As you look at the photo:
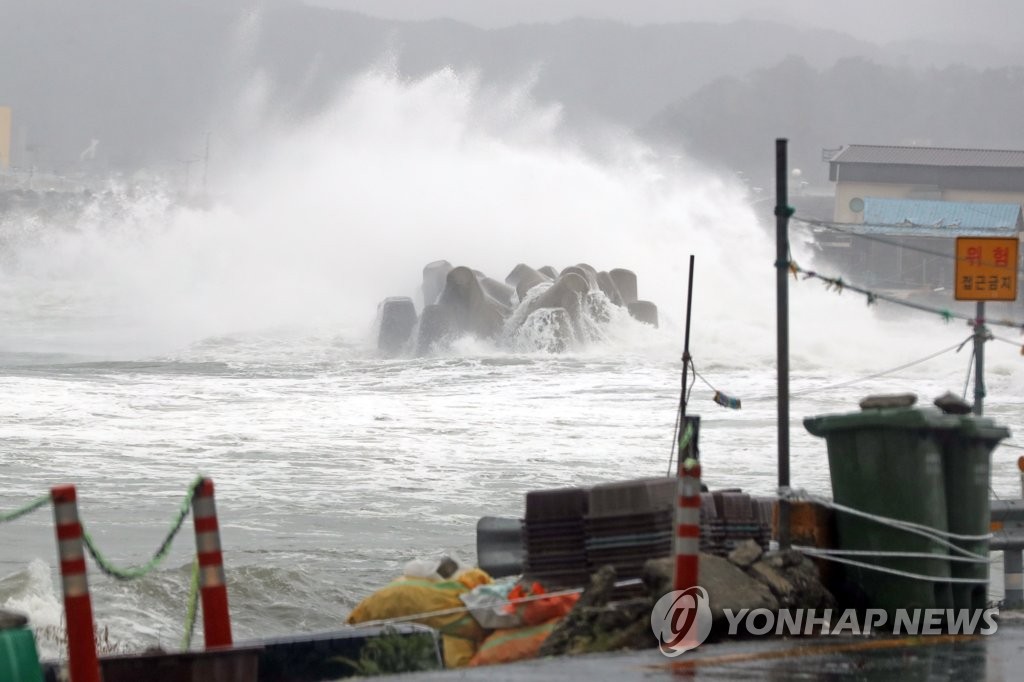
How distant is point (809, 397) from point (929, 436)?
1043 inches

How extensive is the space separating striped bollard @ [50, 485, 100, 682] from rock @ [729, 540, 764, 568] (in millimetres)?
3597

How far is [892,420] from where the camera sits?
8.39 m

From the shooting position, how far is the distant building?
68375 mm

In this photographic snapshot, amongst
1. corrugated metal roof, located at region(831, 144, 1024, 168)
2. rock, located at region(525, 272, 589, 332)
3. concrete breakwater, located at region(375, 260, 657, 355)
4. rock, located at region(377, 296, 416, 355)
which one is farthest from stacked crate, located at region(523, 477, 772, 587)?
corrugated metal roof, located at region(831, 144, 1024, 168)

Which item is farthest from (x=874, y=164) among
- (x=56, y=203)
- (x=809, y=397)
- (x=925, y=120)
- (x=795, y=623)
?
(x=925, y=120)

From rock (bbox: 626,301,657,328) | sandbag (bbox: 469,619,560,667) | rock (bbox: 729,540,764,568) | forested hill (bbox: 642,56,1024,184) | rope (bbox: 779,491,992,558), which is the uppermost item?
forested hill (bbox: 642,56,1024,184)

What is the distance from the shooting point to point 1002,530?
10.4m

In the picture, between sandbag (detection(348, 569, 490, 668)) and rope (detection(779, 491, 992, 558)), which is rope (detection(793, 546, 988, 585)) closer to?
rope (detection(779, 491, 992, 558))

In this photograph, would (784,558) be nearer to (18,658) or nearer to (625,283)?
(18,658)

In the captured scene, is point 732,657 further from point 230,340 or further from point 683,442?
point 230,340

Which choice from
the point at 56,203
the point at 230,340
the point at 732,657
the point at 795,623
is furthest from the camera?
the point at 56,203

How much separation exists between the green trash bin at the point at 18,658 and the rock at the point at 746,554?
370 cm

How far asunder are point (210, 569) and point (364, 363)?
1531 inches

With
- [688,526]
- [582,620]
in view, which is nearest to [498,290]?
[582,620]
